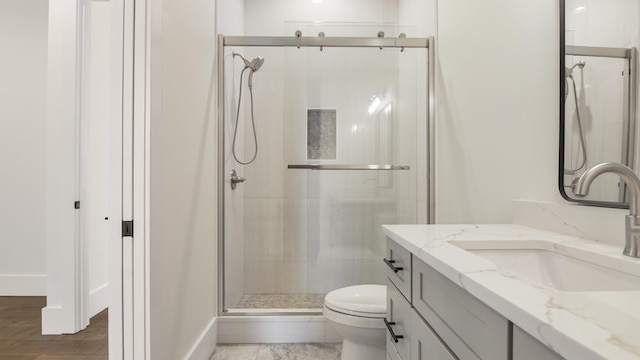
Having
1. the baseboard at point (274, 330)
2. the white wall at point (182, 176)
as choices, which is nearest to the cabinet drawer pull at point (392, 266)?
the white wall at point (182, 176)

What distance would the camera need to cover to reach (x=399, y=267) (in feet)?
3.71

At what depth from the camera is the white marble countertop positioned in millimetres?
370

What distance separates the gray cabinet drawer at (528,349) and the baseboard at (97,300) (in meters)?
2.84

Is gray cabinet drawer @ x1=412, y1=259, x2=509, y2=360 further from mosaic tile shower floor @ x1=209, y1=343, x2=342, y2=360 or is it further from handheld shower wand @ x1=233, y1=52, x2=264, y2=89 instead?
handheld shower wand @ x1=233, y1=52, x2=264, y2=89

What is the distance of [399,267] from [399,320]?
194mm

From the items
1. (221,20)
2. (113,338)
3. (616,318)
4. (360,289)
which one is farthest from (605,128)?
(221,20)

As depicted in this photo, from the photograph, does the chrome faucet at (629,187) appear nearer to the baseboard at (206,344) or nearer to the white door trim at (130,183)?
the white door trim at (130,183)

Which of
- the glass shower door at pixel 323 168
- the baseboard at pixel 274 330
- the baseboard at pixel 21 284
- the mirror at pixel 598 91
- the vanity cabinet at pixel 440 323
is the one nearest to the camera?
the vanity cabinet at pixel 440 323

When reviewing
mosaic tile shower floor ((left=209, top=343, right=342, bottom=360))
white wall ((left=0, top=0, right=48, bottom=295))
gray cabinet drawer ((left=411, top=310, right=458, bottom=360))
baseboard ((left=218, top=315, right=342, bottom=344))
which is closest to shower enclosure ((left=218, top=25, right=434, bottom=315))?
baseboard ((left=218, top=315, right=342, bottom=344))

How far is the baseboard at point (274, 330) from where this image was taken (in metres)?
2.04

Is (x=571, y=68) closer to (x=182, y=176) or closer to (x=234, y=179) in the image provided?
(x=182, y=176)

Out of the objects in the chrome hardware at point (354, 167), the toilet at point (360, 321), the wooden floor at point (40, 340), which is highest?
the chrome hardware at point (354, 167)

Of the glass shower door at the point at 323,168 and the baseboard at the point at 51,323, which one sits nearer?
the baseboard at the point at 51,323

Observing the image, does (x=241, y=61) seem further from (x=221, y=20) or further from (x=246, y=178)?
(x=246, y=178)
